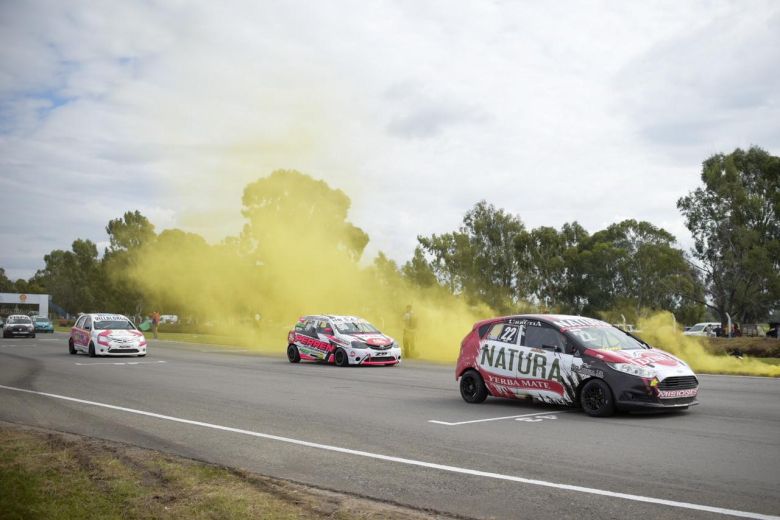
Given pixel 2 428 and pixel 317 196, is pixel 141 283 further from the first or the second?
pixel 2 428

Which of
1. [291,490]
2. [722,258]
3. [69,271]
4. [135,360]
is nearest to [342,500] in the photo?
[291,490]

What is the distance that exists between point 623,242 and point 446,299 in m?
29.8

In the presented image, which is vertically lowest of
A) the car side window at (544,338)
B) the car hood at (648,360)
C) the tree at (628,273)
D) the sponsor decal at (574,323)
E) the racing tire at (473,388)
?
the racing tire at (473,388)

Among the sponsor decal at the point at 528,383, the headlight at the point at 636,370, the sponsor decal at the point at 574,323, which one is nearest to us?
the headlight at the point at 636,370

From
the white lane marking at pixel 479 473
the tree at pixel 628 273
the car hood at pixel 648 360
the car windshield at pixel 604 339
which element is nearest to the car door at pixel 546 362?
the car windshield at pixel 604 339

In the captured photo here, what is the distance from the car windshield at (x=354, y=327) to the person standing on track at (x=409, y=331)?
3446mm

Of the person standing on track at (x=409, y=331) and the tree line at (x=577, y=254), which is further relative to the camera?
the tree line at (x=577, y=254)

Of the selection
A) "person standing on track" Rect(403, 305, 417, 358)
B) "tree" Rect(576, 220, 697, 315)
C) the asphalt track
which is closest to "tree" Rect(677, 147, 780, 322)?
"tree" Rect(576, 220, 697, 315)

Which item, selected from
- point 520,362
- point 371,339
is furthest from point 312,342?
point 520,362

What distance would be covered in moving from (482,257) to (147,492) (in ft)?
167

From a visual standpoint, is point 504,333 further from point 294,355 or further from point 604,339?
point 294,355

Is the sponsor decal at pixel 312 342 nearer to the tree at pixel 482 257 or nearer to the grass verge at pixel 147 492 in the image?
the grass verge at pixel 147 492

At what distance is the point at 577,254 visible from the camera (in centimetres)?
6712

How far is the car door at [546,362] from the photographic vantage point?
11.4 metres
